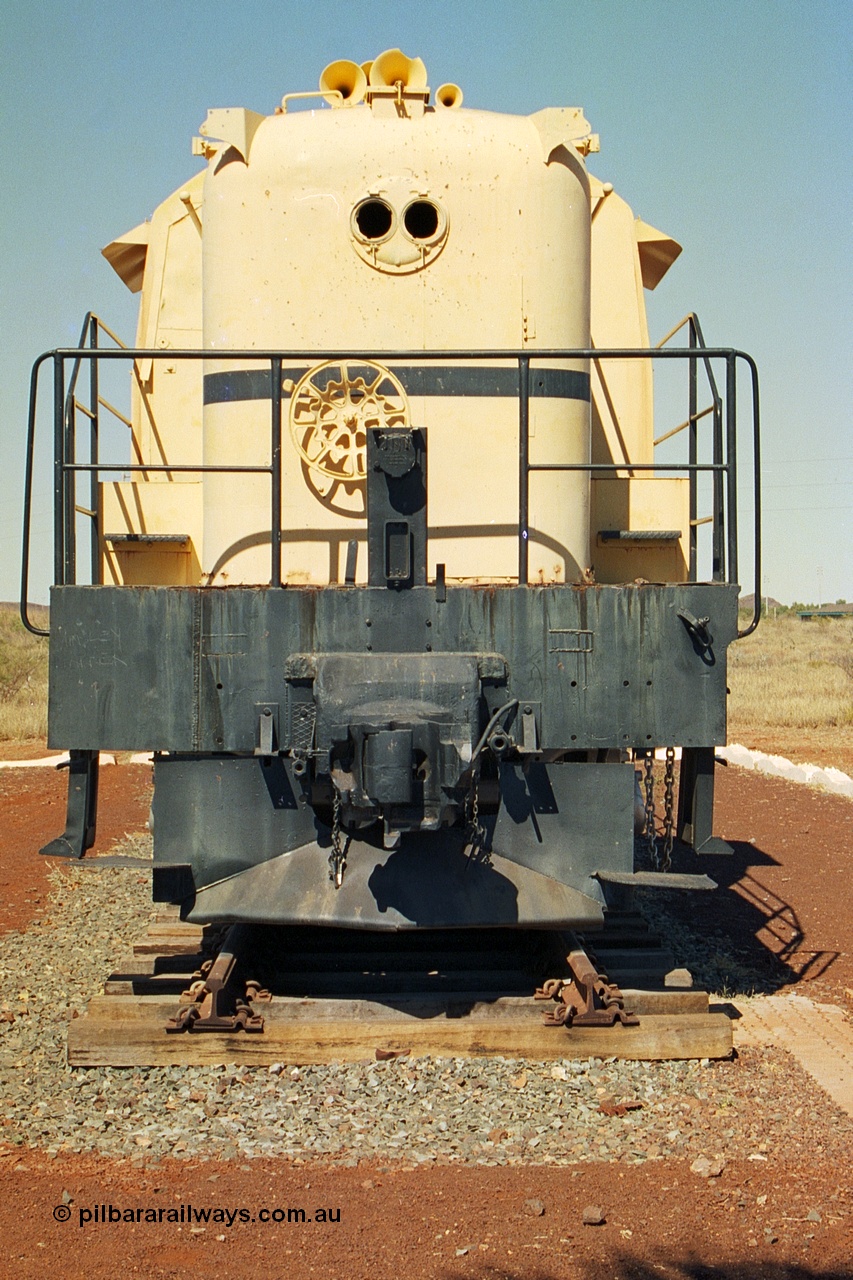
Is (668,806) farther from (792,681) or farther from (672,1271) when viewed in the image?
(792,681)

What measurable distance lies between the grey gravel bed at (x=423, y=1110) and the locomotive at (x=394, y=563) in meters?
0.63

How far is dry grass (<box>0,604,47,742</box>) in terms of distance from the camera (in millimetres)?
19734

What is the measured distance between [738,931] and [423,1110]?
3731 millimetres

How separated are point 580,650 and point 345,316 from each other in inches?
81.2

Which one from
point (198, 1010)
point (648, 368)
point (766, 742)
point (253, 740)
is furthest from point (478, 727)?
point (766, 742)

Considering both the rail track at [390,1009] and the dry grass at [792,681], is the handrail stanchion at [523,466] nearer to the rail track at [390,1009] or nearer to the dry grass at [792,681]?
the rail track at [390,1009]

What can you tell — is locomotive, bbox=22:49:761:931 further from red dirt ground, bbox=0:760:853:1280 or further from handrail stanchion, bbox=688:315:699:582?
red dirt ground, bbox=0:760:853:1280

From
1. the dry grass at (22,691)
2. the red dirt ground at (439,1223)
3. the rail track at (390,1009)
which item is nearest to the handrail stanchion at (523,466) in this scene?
the rail track at (390,1009)

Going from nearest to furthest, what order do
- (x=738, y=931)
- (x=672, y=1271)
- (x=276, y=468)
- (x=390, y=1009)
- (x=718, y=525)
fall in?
(x=672, y=1271), (x=276, y=468), (x=390, y=1009), (x=718, y=525), (x=738, y=931)

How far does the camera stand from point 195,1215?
3914 mm

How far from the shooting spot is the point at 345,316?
614 centimetres

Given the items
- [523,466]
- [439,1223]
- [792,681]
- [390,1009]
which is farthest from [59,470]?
[792,681]

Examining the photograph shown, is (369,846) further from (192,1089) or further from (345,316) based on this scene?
(345,316)

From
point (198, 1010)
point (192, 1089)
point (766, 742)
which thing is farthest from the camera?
point (766, 742)
